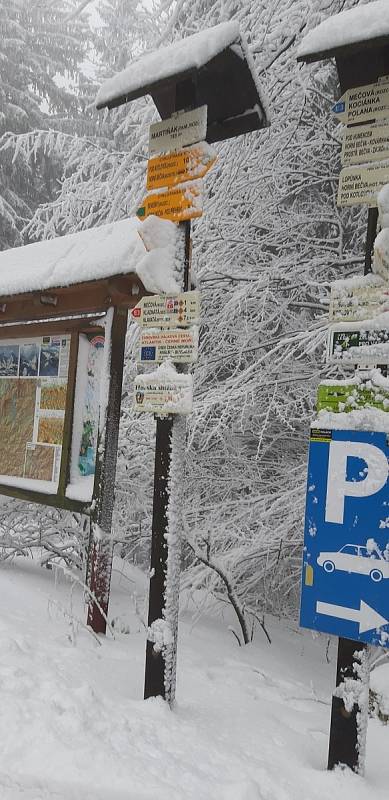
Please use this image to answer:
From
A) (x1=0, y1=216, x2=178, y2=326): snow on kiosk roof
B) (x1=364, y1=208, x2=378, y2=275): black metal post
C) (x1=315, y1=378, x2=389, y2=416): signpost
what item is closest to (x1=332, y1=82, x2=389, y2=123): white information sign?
(x1=364, y1=208, x2=378, y2=275): black metal post

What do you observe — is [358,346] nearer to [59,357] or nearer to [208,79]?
[208,79]

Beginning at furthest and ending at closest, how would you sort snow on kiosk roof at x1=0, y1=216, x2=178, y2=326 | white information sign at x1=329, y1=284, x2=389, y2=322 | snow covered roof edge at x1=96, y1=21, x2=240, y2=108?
snow on kiosk roof at x1=0, y1=216, x2=178, y2=326
snow covered roof edge at x1=96, y1=21, x2=240, y2=108
white information sign at x1=329, y1=284, x2=389, y2=322

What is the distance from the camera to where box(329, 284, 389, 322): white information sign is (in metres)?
2.34

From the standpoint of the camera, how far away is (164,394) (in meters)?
2.88

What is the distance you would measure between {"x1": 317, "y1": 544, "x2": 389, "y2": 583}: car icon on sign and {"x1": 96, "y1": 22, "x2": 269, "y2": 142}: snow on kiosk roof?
2.37 metres

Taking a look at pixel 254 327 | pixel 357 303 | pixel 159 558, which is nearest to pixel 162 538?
pixel 159 558

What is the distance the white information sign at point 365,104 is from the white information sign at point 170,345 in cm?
119

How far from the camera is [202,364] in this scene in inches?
208

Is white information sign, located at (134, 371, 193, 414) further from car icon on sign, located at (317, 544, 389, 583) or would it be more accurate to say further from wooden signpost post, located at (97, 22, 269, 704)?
car icon on sign, located at (317, 544, 389, 583)

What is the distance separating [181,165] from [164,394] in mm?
1219

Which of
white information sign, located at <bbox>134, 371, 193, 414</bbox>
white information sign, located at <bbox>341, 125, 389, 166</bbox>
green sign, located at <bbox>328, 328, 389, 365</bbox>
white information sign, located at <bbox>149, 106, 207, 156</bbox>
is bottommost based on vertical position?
white information sign, located at <bbox>134, 371, 193, 414</bbox>

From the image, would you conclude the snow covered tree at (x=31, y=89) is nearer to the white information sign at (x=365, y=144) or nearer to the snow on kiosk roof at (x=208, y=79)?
the snow on kiosk roof at (x=208, y=79)

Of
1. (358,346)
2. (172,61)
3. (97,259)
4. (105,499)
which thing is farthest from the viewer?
(105,499)

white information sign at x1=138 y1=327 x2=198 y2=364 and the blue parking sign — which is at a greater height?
white information sign at x1=138 y1=327 x2=198 y2=364
